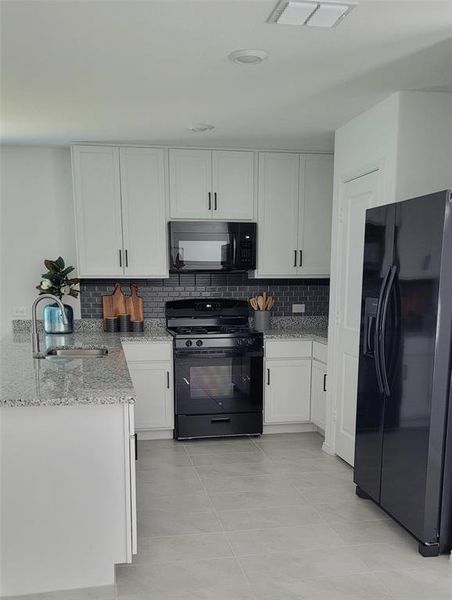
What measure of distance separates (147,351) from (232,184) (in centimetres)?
161

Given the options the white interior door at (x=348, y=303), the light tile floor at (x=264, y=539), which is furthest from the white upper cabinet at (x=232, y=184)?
the light tile floor at (x=264, y=539)

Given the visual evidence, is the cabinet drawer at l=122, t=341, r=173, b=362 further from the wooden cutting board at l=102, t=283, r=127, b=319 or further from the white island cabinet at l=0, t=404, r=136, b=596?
the white island cabinet at l=0, t=404, r=136, b=596

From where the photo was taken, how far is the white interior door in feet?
10.7

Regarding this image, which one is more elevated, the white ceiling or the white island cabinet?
the white ceiling

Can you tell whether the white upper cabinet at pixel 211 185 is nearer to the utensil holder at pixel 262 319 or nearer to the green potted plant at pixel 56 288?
the utensil holder at pixel 262 319

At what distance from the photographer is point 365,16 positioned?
190 cm

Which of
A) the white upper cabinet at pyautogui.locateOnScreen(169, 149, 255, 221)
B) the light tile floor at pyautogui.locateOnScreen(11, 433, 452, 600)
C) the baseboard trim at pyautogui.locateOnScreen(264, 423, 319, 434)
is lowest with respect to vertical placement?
the baseboard trim at pyautogui.locateOnScreen(264, 423, 319, 434)

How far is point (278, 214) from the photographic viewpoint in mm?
4297

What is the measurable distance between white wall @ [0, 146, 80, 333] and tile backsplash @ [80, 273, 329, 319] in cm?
44

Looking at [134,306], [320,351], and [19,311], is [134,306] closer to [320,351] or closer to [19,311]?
[19,311]

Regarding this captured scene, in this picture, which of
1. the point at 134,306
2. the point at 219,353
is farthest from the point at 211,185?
the point at 219,353

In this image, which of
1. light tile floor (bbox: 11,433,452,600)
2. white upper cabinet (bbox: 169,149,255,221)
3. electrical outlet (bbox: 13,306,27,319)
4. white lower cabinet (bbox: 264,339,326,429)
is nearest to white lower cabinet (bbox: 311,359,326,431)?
white lower cabinet (bbox: 264,339,326,429)

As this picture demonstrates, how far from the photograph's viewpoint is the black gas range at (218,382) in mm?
3984

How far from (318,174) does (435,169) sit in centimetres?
159
